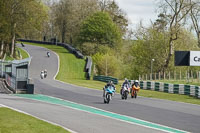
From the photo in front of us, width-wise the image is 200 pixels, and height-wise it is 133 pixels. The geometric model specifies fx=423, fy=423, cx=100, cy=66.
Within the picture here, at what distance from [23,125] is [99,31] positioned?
8091cm

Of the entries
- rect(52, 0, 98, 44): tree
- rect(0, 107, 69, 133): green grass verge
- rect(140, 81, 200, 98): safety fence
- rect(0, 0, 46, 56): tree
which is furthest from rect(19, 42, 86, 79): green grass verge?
rect(0, 107, 69, 133): green grass verge

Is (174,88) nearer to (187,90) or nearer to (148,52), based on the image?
(187,90)

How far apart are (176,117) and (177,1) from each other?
43.0 meters

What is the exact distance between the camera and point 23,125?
43.5 ft

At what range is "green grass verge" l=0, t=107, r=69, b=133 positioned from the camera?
40.5ft

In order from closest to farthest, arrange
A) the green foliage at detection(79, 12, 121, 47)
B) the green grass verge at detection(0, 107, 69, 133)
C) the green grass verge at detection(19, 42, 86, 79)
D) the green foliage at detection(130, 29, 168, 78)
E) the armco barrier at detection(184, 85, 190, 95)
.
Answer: the green grass verge at detection(0, 107, 69, 133), the armco barrier at detection(184, 85, 190, 95), the green grass verge at detection(19, 42, 86, 79), the green foliage at detection(130, 29, 168, 78), the green foliage at detection(79, 12, 121, 47)

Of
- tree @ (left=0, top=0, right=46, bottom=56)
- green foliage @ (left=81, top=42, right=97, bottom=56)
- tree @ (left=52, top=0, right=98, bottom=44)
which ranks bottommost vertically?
green foliage @ (left=81, top=42, right=97, bottom=56)

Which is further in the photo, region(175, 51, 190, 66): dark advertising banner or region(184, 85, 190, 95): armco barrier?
region(175, 51, 190, 66): dark advertising banner

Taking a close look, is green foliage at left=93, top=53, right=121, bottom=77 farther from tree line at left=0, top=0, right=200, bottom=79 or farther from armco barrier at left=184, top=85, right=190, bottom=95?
armco barrier at left=184, top=85, right=190, bottom=95

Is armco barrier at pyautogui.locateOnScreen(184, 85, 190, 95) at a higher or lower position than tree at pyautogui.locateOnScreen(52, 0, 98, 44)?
lower

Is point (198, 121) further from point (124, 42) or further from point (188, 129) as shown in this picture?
point (124, 42)

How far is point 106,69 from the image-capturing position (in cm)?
6875

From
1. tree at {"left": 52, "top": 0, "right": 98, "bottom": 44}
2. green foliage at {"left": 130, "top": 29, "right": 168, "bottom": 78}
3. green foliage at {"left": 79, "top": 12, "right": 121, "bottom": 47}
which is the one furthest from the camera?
tree at {"left": 52, "top": 0, "right": 98, "bottom": 44}

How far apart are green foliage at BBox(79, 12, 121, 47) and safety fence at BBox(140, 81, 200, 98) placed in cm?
4688
